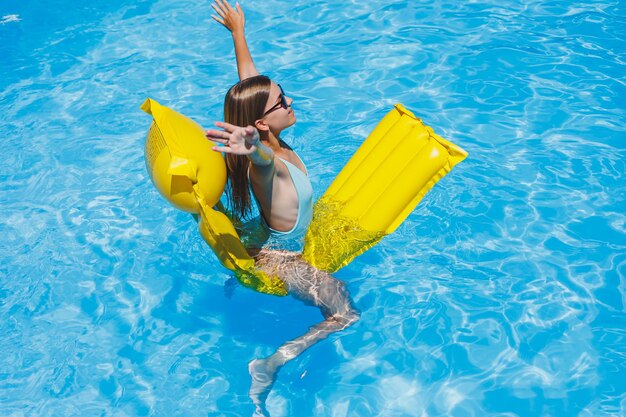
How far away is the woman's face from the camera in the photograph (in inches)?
152

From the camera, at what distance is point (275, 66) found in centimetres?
706

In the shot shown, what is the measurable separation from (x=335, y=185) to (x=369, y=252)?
59 cm

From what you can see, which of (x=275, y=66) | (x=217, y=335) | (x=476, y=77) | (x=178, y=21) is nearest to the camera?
(x=217, y=335)

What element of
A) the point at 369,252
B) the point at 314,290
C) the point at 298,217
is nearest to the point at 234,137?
the point at 298,217

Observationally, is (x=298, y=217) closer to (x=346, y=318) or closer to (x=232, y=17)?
(x=346, y=318)

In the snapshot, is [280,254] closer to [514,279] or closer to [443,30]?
[514,279]

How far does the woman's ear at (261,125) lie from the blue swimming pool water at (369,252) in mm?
1195

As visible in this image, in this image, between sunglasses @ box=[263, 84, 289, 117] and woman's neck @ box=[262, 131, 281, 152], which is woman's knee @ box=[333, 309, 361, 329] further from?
sunglasses @ box=[263, 84, 289, 117]

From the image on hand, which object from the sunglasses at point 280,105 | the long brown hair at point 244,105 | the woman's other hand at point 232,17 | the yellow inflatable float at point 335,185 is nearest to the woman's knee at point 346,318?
the yellow inflatable float at point 335,185

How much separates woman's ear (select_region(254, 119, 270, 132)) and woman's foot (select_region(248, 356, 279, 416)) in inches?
48.9

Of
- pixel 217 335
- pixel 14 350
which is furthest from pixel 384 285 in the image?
pixel 14 350

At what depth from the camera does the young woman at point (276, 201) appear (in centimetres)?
381

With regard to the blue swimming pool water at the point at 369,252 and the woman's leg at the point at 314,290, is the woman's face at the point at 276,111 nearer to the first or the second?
the woman's leg at the point at 314,290

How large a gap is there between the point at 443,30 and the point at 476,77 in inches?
36.3
